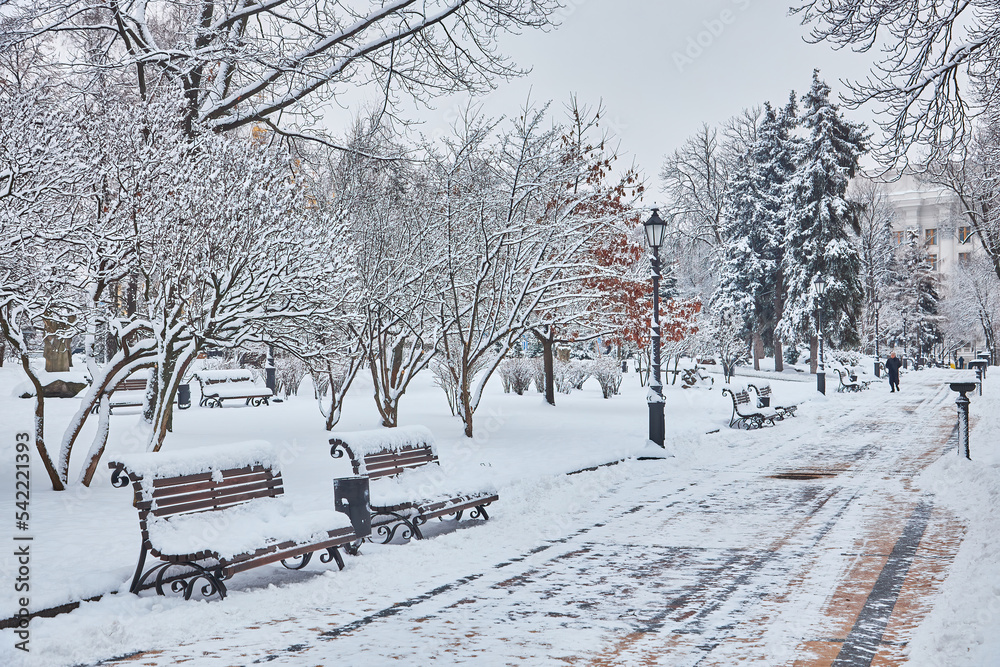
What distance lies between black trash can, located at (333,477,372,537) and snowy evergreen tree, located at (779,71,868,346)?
41.2 m

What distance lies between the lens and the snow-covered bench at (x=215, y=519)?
5738mm

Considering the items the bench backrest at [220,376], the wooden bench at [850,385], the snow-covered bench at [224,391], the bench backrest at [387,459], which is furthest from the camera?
the wooden bench at [850,385]

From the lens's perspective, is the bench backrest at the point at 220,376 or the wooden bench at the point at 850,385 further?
the wooden bench at the point at 850,385

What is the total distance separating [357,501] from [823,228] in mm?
43649

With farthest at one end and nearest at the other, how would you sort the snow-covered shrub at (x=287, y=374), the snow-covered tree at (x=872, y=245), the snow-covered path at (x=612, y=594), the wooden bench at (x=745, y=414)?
1. the snow-covered tree at (x=872, y=245)
2. the snow-covered shrub at (x=287, y=374)
3. the wooden bench at (x=745, y=414)
4. the snow-covered path at (x=612, y=594)

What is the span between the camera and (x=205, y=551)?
5672mm

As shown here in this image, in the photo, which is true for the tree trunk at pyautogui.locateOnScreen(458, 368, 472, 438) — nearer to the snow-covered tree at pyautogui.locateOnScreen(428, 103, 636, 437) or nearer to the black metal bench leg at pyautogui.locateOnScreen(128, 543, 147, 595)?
the snow-covered tree at pyautogui.locateOnScreen(428, 103, 636, 437)

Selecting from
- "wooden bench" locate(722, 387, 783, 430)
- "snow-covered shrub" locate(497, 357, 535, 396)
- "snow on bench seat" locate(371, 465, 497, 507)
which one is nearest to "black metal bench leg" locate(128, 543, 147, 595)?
"snow on bench seat" locate(371, 465, 497, 507)

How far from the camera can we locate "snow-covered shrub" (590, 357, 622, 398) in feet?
91.2

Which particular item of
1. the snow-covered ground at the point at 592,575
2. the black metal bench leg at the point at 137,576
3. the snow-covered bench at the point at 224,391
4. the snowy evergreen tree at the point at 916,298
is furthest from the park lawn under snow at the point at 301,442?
the snowy evergreen tree at the point at 916,298

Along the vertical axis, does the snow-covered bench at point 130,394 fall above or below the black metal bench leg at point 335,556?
above

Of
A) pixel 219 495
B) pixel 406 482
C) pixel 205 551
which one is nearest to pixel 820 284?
pixel 406 482

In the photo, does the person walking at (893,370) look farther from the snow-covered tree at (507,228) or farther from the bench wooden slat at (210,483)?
the bench wooden slat at (210,483)

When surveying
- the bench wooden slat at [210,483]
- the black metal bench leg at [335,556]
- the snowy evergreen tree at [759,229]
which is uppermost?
the snowy evergreen tree at [759,229]
